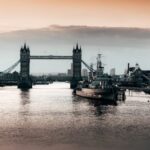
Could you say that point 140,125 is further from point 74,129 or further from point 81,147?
point 81,147

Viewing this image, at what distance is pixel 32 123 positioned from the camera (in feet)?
256

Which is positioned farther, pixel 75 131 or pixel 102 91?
pixel 102 91

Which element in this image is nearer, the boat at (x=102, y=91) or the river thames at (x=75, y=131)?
the river thames at (x=75, y=131)

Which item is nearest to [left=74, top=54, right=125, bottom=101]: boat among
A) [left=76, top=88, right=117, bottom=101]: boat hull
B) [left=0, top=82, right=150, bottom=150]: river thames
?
[left=76, top=88, right=117, bottom=101]: boat hull

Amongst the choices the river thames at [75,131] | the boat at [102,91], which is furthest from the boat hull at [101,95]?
the river thames at [75,131]

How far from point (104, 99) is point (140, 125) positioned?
2324 inches

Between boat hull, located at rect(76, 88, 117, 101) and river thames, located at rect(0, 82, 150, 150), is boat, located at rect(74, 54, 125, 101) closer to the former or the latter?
boat hull, located at rect(76, 88, 117, 101)

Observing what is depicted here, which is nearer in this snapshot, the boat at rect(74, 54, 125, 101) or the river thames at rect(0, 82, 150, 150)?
the river thames at rect(0, 82, 150, 150)

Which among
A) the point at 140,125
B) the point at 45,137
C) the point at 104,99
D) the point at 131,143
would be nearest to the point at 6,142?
the point at 45,137

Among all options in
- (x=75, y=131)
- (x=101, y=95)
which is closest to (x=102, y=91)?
(x=101, y=95)

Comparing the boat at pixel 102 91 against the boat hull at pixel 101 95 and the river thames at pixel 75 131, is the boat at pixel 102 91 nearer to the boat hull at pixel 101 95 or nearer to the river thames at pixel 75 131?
the boat hull at pixel 101 95

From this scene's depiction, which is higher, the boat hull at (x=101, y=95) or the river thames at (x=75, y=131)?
the boat hull at (x=101, y=95)

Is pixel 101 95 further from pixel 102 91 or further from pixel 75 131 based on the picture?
pixel 75 131

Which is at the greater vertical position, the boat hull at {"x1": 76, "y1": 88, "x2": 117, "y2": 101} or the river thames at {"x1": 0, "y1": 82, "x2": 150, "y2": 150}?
the boat hull at {"x1": 76, "y1": 88, "x2": 117, "y2": 101}
